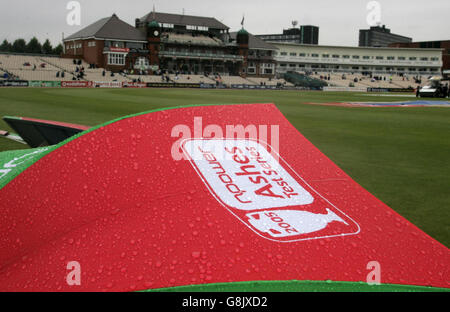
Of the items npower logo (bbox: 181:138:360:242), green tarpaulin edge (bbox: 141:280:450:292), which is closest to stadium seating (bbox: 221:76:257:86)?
npower logo (bbox: 181:138:360:242)

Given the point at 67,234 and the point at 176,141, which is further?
the point at 176,141

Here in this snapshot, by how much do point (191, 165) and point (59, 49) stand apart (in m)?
117

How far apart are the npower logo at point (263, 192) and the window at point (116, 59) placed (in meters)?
69.3

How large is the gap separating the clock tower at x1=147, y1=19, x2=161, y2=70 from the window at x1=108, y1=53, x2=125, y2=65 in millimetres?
5190

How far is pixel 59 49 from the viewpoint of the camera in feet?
355

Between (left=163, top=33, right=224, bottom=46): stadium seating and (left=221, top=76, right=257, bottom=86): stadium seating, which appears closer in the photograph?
(left=221, top=76, right=257, bottom=86): stadium seating

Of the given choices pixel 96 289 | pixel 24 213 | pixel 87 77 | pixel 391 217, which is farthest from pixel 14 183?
pixel 87 77

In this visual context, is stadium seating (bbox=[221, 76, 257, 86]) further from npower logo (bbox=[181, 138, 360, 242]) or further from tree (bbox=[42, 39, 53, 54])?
npower logo (bbox=[181, 138, 360, 242])

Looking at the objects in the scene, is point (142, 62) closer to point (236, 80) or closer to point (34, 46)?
point (236, 80)

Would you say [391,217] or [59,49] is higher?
[59,49]

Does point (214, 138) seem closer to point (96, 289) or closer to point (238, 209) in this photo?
point (238, 209)

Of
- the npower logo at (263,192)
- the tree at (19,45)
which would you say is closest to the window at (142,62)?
the tree at (19,45)

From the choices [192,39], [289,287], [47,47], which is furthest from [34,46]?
[289,287]

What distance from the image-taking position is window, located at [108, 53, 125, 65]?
6775cm
